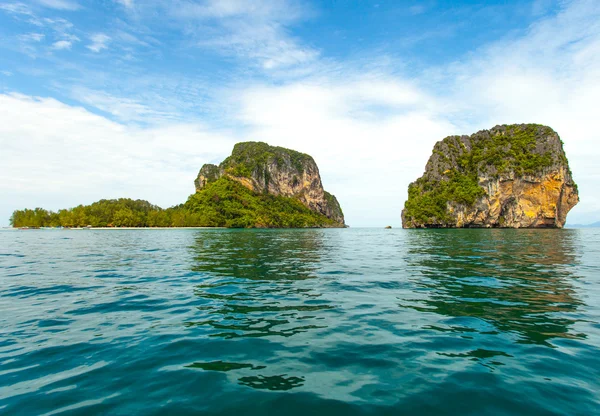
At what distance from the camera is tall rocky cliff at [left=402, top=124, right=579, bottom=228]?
447 feet

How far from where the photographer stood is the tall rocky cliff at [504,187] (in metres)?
136

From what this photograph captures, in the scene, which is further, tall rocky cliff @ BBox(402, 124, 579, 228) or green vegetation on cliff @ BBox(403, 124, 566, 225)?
green vegetation on cliff @ BBox(403, 124, 566, 225)

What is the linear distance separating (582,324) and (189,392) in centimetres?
1055

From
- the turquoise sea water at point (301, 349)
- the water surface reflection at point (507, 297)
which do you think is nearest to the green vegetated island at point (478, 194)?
the water surface reflection at point (507, 297)

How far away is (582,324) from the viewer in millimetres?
8766

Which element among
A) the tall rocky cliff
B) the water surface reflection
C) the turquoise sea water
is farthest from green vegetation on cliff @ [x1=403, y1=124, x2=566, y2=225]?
the turquoise sea water

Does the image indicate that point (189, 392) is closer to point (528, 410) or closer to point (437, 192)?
point (528, 410)

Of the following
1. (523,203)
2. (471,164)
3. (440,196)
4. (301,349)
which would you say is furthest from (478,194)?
(301,349)

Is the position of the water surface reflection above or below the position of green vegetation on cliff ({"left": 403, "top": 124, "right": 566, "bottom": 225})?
below

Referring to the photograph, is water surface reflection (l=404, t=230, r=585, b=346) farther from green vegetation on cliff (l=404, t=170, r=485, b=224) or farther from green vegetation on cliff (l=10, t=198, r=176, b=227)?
green vegetation on cliff (l=10, t=198, r=176, b=227)

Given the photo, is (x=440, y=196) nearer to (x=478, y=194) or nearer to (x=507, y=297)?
(x=478, y=194)

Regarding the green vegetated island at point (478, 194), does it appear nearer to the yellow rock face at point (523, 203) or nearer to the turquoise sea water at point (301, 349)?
the yellow rock face at point (523, 203)

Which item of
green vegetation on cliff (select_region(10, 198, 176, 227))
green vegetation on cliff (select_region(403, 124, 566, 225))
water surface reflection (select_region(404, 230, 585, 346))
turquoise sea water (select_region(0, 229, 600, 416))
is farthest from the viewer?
green vegetation on cliff (select_region(10, 198, 176, 227))

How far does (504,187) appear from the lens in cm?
14300
